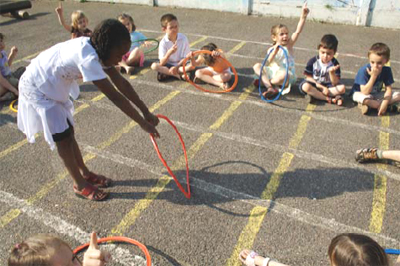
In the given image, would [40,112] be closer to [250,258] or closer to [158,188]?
[158,188]

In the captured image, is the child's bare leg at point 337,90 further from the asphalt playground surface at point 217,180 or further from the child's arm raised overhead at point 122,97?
the child's arm raised overhead at point 122,97

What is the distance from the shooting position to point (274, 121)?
482cm

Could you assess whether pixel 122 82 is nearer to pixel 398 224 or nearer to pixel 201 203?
pixel 201 203

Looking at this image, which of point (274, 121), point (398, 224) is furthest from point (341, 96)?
point (398, 224)

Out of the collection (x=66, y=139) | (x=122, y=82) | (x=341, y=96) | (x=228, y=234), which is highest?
(x=122, y=82)

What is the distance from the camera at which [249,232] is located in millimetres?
3051

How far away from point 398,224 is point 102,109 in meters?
4.27

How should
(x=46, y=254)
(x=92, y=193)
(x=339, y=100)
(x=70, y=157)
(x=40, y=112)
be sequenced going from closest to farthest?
(x=46, y=254), (x=40, y=112), (x=70, y=157), (x=92, y=193), (x=339, y=100)

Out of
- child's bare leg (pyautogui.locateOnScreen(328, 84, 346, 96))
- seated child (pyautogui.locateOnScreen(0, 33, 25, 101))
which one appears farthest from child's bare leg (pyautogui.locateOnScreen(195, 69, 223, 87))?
seated child (pyautogui.locateOnScreen(0, 33, 25, 101))

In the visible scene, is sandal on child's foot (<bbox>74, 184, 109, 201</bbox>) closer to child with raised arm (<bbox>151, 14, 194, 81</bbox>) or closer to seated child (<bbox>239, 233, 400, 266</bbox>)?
seated child (<bbox>239, 233, 400, 266</bbox>)

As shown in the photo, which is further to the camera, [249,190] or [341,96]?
[341,96]

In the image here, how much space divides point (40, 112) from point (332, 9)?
898 centimetres

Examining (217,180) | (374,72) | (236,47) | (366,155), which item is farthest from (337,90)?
(236,47)

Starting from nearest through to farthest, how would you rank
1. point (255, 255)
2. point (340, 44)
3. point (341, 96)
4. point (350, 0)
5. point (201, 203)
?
1. point (255, 255)
2. point (201, 203)
3. point (341, 96)
4. point (340, 44)
5. point (350, 0)
